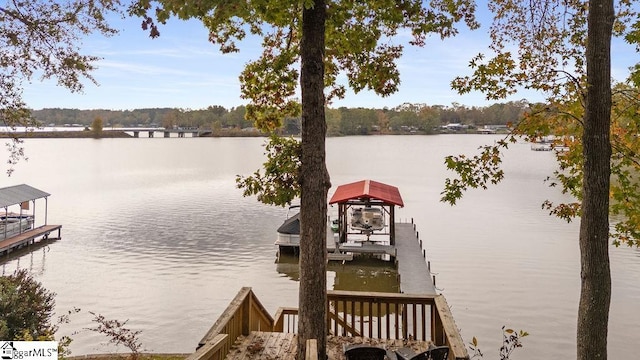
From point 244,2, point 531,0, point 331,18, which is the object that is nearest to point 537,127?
point 531,0

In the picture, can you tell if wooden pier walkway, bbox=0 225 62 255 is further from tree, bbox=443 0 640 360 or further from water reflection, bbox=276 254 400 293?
tree, bbox=443 0 640 360

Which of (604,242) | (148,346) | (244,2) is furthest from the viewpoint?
(148,346)

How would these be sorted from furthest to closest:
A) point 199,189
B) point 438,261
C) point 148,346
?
point 199,189 < point 438,261 < point 148,346

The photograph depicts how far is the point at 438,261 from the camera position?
63.2 ft

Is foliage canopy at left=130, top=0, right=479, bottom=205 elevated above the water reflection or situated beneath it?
elevated above

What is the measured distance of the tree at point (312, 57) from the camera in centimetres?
519

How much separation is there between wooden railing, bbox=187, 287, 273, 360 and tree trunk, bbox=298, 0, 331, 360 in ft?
2.74

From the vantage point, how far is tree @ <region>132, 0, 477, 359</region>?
Result: 17.0 feet

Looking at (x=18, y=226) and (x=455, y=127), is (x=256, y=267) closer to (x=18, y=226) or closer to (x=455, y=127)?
(x=18, y=226)

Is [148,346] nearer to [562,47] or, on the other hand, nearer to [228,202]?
[562,47]

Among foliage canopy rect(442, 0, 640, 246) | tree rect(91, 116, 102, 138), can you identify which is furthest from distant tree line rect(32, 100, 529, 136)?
foliage canopy rect(442, 0, 640, 246)

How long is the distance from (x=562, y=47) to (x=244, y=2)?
15.6 ft

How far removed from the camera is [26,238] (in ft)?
69.0

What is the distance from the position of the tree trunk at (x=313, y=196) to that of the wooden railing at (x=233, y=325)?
834mm
